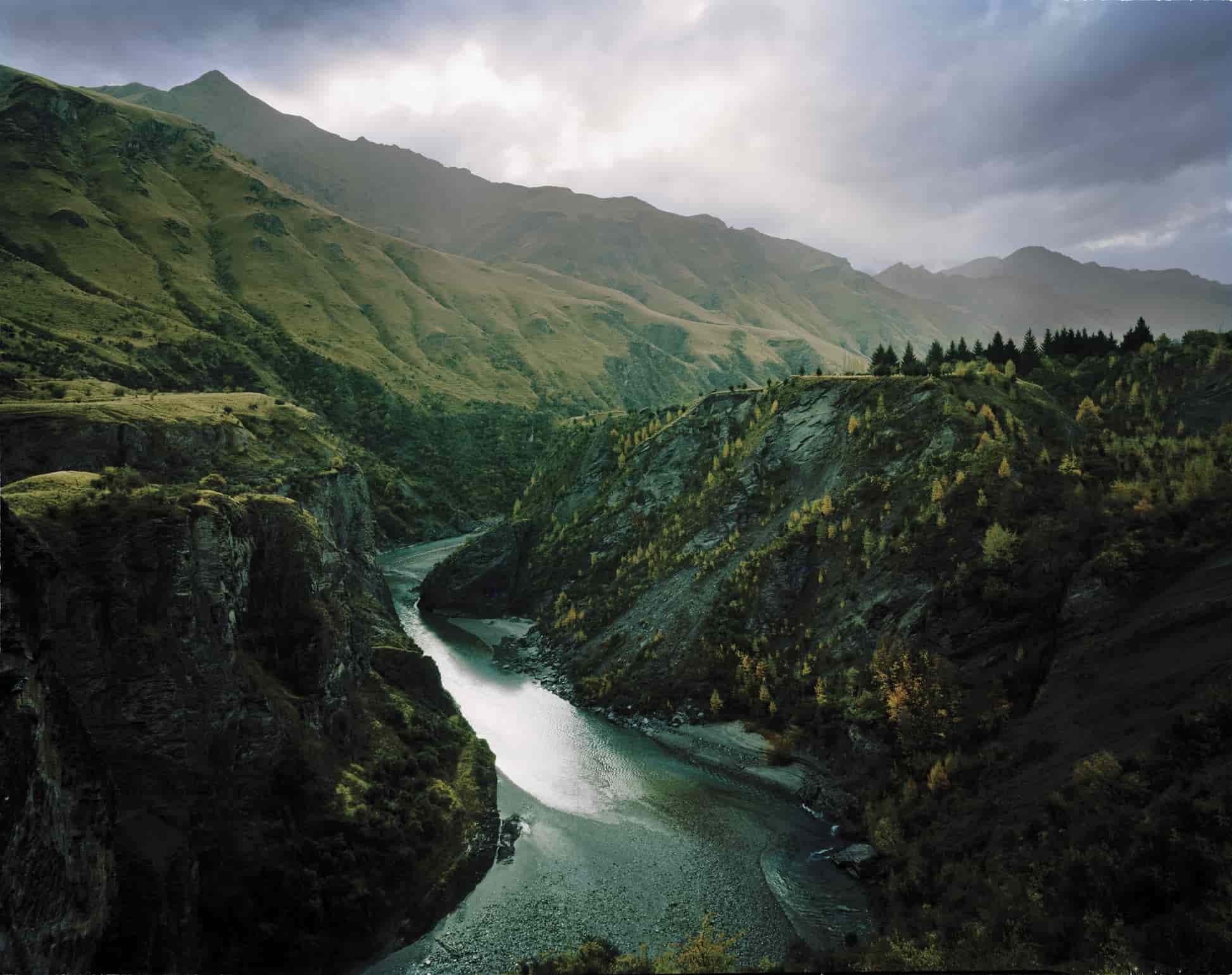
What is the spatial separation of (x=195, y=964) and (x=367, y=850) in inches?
358

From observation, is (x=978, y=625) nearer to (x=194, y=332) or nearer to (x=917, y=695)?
(x=917, y=695)

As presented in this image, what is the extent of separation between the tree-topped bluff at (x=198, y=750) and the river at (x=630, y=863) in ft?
9.51

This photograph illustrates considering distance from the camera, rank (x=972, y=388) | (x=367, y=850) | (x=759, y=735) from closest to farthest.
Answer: (x=367, y=850), (x=759, y=735), (x=972, y=388)

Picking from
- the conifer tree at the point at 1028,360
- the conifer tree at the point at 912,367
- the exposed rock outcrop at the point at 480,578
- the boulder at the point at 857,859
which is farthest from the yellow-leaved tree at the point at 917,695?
the exposed rock outcrop at the point at 480,578

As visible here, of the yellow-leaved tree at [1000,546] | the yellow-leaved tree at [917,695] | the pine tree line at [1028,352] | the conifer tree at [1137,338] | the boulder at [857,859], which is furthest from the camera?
the pine tree line at [1028,352]

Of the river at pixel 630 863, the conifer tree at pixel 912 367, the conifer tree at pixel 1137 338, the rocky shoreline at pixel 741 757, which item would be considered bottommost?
the river at pixel 630 863

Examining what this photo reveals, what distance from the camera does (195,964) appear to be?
29.9 meters

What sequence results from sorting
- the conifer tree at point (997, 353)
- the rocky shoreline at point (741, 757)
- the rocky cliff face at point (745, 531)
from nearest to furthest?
1. the rocky shoreline at point (741, 757)
2. the rocky cliff face at point (745, 531)
3. the conifer tree at point (997, 353)

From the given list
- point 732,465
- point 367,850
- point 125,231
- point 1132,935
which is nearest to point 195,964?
point 367,850

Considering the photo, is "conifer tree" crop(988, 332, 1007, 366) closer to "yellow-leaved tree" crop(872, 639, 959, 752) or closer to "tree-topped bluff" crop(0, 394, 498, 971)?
"yellow-leaved tree" crop(872, 639, 959, 752)

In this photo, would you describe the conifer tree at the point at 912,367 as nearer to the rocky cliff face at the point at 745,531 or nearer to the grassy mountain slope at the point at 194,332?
the rocky cliff face at the point at 745,531

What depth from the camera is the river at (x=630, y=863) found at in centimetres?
3488

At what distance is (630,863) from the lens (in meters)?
41.0

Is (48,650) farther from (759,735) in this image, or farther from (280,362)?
(280,362)
